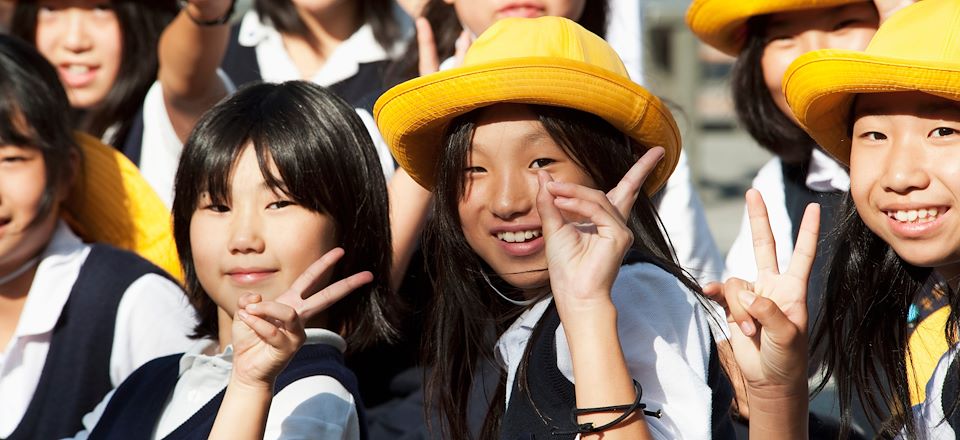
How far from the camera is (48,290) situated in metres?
3.10

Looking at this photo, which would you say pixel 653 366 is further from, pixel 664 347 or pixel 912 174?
pixel 912 174

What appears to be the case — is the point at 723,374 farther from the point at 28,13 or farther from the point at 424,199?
the point at 28,13

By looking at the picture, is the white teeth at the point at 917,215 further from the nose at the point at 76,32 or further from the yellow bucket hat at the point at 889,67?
the nose at the point at 76,32

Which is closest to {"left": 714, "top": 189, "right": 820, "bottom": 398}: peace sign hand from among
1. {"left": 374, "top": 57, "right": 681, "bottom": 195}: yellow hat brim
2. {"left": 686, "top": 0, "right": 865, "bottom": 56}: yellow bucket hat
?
{"left": 374, "top": 57, "right": 681, "bottom": 195}: yellow hat brim

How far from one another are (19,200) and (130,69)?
92cm

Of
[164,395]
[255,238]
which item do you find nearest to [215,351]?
[164,395]

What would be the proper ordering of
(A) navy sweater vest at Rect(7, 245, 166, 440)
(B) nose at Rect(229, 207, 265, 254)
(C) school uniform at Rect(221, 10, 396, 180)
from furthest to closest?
(C) school uniform at Rect(221, 10, 396, 180) < (A) navy sweater vest at Rect(7, 245, 166, 440) < (B) nose at Rect(229, 207, 265, 254)

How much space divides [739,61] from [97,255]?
167cm

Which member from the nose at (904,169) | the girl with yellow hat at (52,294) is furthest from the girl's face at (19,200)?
the nose at (904,169)

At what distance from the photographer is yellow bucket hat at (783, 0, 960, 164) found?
1984 millimetres

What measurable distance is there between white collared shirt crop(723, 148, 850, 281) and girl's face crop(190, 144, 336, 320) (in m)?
1.19

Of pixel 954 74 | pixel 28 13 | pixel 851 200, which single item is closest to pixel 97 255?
pixel 28 13

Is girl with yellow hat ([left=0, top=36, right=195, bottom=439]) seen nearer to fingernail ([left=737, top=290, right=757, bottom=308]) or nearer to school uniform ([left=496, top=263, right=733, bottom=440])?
school uniform ([left=496, top=263, right=733, bottom=440])

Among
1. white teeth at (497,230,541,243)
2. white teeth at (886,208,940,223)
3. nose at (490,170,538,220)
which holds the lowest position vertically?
white teeth at (497,230,541,243)
